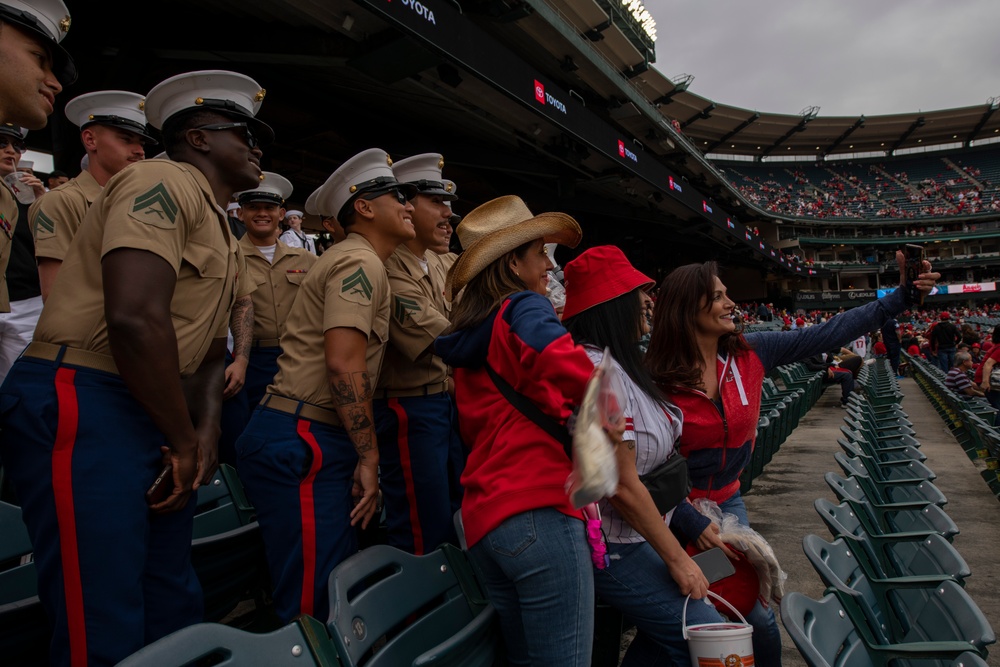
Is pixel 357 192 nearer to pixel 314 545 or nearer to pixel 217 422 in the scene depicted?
pixel 217 422

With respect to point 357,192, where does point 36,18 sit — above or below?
above

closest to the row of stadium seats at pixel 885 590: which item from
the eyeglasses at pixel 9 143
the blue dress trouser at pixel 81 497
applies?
the blue dress trouser at pixel 81 497

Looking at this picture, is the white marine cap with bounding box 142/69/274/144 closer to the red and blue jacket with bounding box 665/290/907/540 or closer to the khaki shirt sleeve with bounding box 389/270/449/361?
the khaki shirt sleeve with bounding box 389/270/449/361

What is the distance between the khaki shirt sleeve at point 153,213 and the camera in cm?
137

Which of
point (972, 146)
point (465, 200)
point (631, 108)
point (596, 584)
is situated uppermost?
point (972, 146)

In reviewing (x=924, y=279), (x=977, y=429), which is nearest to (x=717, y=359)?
(x=924, y=279)

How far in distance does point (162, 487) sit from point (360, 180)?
131 cm

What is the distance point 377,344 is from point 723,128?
4139cm

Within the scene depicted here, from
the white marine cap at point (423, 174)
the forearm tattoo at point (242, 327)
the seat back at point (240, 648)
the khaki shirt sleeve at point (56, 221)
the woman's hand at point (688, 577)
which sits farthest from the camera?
the white marine cap at point (423, 174)

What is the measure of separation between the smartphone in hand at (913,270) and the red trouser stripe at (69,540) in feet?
9.36

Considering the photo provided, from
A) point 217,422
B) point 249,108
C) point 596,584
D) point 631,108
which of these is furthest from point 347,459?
point 631,108

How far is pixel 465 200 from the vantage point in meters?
15.0

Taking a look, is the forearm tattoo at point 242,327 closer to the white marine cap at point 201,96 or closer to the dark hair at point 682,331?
the white marine cap at point 201,96

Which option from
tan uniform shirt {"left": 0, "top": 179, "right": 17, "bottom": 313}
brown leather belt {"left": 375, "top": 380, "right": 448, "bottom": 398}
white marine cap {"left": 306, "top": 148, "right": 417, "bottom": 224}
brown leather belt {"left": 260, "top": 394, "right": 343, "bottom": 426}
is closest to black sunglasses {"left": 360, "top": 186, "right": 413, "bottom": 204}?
white marine cap {"left": 306, "top": 148, "right": 417, "bottom": 224}
